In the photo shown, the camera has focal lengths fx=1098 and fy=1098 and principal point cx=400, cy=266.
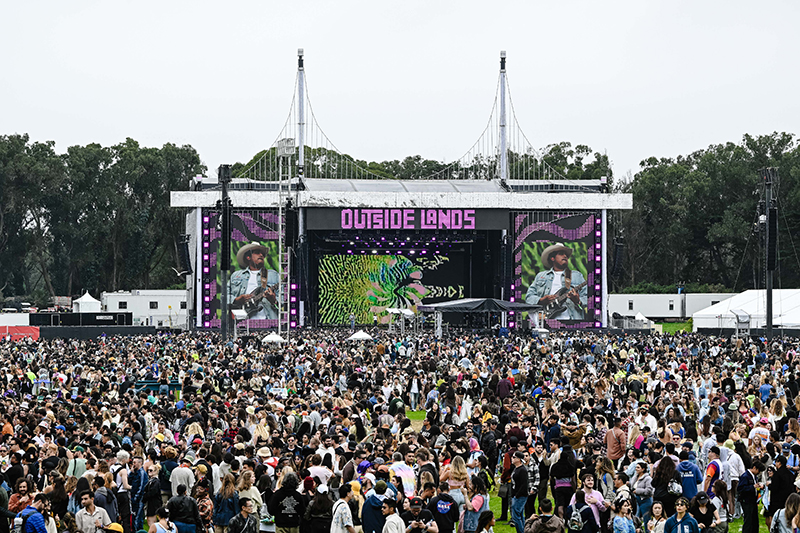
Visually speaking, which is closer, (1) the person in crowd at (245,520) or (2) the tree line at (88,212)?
(1) the person in crowd at (245,520)

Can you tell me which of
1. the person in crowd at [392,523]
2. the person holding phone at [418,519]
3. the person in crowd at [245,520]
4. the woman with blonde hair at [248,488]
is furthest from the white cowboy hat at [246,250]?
the person in crowd at [392,523]

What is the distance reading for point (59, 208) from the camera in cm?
8075

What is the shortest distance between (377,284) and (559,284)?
33.5 feet

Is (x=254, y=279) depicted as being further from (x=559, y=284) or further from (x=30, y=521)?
(x=30, y=521)

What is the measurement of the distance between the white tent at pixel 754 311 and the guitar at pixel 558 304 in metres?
6.51

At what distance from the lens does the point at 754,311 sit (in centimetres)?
4978

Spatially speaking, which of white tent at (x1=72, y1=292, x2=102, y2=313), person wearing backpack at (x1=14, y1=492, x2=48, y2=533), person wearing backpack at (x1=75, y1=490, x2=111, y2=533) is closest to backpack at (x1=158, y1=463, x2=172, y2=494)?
person wearing backpack at (x1=75, y1=490, x2=111, y2=533)

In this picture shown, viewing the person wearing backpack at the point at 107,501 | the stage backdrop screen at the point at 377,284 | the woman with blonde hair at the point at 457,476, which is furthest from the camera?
the stage backdrop screen at the point at 377,284

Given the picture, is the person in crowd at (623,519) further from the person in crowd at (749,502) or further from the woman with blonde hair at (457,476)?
the person in crowd at (749,502)

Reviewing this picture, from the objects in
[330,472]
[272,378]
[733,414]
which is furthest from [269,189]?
[330,472]

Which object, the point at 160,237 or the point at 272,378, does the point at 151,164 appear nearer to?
the point at 160,237

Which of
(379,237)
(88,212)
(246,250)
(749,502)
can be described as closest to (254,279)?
(246,250)

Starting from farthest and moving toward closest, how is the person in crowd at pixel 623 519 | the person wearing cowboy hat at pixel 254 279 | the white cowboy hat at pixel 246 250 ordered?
the white cowboy hat at pixel 246 250 → the person wearing cowboy hat at pixel 254 279 → the person in crowd at pixel 623 519

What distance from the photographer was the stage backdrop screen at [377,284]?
59781 millimetres
